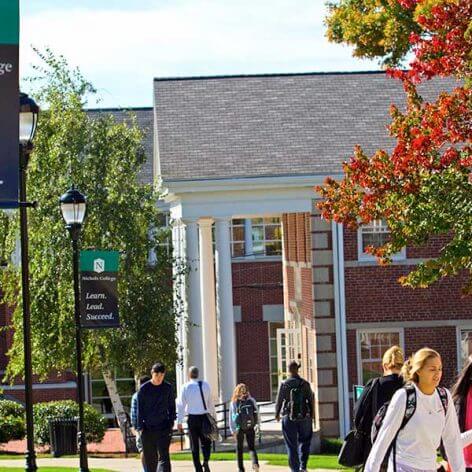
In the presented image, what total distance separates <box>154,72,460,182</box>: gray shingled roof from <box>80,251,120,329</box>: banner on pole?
32.2 ft

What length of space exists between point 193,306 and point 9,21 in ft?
70.3

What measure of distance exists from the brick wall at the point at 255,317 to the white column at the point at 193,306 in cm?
1267

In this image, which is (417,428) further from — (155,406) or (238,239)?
(238,239)

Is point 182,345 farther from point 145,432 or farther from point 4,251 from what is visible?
point 145,432

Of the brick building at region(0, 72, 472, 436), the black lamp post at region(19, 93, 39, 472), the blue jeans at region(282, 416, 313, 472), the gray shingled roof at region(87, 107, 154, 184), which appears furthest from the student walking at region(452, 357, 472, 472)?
the gray shingled roof at region(87, 107, 154, 184)

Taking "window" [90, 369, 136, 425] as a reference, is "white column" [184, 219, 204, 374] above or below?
above

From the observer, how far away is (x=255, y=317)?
46156mm

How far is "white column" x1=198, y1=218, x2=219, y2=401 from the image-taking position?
32.5m

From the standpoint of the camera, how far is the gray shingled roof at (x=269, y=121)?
32.8 metres

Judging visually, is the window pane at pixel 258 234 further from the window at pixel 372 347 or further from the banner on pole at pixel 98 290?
the banner on pole at pixel 98 290

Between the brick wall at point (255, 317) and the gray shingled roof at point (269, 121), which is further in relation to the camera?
the brick wall at point (255, 317)

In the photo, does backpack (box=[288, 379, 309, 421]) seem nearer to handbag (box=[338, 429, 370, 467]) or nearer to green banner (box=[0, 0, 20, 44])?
handbag (box=[338, 429, 370, 467])

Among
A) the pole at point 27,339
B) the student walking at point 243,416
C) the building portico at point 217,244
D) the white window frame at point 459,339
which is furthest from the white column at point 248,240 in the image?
the pole at point 27,339

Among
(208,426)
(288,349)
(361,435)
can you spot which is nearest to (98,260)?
(208,426)
